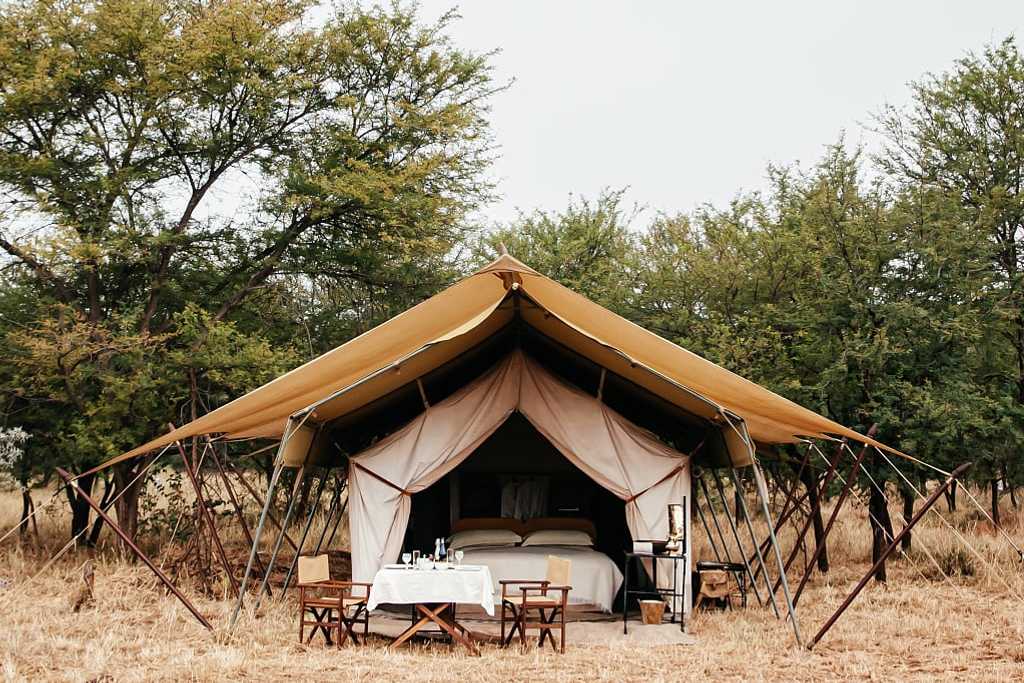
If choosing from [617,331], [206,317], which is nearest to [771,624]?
[617,331]

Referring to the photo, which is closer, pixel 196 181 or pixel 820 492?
pixel 820 492

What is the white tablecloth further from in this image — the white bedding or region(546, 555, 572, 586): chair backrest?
the white bedding

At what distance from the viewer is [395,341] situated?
8977mm

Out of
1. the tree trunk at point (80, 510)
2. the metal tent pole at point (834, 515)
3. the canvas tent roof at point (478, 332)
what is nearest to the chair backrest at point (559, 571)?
the canvas tent roof at point (478, 332)

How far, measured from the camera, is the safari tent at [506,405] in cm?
860

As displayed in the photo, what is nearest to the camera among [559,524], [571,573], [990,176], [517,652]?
[517,652]

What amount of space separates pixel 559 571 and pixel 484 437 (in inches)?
77.5

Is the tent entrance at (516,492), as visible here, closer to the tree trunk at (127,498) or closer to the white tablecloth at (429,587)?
the tree trunk at (127,498)

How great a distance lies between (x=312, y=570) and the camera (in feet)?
27.1

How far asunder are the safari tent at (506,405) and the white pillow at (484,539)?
1.33m

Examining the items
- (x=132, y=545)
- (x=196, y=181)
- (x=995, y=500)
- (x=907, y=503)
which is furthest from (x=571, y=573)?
(x=196, y=181)

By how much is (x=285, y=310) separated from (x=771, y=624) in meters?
9.32

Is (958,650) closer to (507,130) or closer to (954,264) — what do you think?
(954,264)

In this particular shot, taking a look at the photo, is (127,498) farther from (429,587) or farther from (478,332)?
(429,587)
